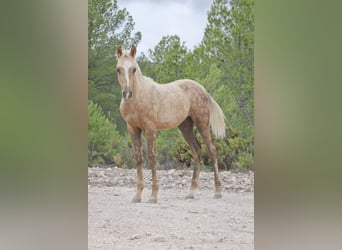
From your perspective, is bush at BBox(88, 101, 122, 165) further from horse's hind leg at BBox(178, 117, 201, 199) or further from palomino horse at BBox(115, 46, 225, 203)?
horse's hind leg at BBox(178, 117, 201, 199)

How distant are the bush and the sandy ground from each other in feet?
0.35

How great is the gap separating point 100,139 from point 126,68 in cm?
60

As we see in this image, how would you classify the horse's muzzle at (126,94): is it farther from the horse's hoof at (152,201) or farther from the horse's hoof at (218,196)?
the horse's hoof at (218,196)

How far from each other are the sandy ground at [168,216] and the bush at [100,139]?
0.11m

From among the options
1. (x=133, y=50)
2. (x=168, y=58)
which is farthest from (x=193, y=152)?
(x=133, y=50)

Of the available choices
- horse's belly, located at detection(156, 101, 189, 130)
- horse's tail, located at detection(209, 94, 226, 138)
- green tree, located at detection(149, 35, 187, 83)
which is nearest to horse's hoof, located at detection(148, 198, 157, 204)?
horse's belly, located at detection(156, 101, 189, 130)

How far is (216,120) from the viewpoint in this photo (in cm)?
390

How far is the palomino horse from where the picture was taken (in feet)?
12.7

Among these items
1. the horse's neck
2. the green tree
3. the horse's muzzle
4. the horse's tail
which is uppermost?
the green tree

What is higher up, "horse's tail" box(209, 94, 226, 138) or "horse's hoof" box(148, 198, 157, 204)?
"horse's tail" box(209, 94, 226, 138)

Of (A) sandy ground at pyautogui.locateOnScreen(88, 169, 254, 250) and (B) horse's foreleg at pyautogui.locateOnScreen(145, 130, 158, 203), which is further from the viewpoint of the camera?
(B) horse's foreleg at pyautogui.locateOnScreen(145, 130, 158, 203)

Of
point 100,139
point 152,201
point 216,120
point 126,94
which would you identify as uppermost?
point 126,94

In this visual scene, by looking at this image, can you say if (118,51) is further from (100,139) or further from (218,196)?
(218,196)
